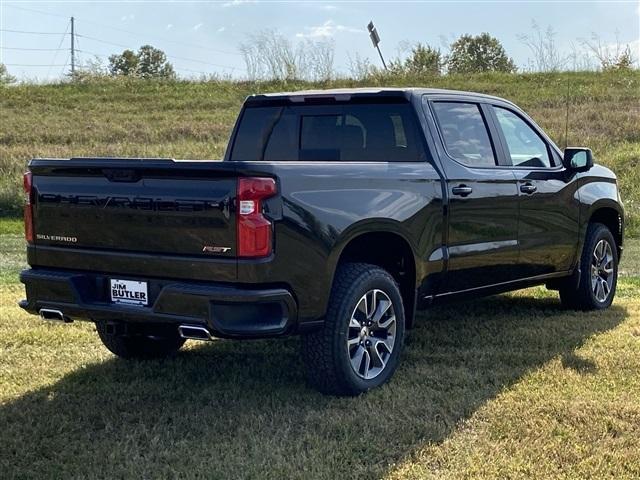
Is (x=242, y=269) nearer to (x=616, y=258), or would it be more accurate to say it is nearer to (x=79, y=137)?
(x=616, y=258)

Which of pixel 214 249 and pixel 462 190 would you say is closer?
pixel 214 249

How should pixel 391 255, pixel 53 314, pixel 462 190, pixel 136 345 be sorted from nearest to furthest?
pixel 53 314, pixel 391 255, pixel 462 190, pixel 136 345

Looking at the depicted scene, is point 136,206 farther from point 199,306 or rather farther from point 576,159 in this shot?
point 576,159

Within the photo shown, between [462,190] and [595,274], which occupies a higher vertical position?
[462,190]

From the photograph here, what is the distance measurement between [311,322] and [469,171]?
5.87 ft

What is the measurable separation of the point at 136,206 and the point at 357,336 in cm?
147

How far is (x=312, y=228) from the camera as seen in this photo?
450 centimetres

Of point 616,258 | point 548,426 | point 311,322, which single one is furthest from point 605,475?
point 616,258

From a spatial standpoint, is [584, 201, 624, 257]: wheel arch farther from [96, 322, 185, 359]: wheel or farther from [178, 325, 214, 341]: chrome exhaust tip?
[178, 325, 214, 341]: chrome exhaust tip

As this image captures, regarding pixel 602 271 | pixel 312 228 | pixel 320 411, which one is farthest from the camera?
pixel 602 271

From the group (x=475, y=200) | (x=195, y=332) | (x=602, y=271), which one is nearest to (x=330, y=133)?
(x=475, y=200)

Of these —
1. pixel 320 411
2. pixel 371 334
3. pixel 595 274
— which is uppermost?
pixel 371 334

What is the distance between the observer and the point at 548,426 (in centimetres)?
433

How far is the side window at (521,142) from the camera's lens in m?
6.40
